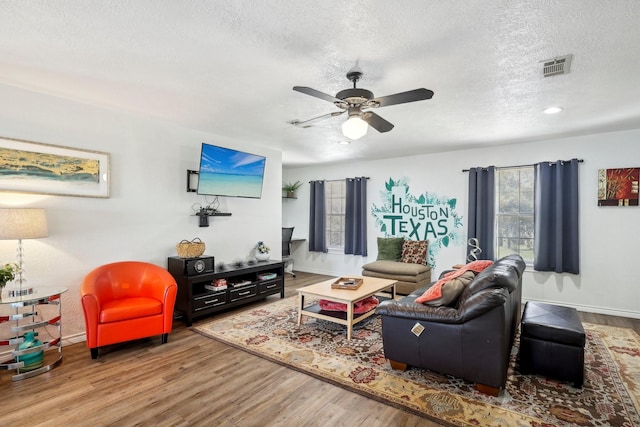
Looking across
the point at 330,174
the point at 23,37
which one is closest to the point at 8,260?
the point at 23,37

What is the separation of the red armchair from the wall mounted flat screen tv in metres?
1.28

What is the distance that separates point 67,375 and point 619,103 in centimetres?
564

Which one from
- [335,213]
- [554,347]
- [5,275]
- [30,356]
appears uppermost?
[335,213]

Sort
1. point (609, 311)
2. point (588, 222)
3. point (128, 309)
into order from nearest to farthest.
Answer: point (128, 309), point (609, 311), point (588, 222)

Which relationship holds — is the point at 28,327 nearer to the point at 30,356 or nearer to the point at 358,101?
the point at 30,356

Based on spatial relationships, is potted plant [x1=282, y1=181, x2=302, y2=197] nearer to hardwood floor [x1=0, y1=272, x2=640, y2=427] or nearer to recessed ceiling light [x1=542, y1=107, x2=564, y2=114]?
hardwood floor [x1=0, y1=272, x2=640, y2=427]

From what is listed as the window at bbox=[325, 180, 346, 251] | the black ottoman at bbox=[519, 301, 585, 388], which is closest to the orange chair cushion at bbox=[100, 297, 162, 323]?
the black ottoman at bbox=[519, 301, 585, 388]

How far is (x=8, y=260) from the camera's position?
2.97m

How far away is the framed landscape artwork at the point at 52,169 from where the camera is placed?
296cm

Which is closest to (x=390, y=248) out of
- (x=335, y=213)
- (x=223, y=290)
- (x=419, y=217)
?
(x=419, y=217)

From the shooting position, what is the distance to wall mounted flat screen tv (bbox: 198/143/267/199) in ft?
14.0

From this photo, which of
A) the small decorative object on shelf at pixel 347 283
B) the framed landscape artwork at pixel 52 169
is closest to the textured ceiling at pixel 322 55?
the framed landscape artwork at pixel 52 169

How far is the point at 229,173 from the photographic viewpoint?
455cm

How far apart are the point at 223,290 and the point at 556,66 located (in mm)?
4082
